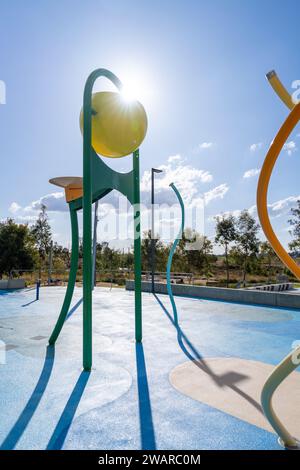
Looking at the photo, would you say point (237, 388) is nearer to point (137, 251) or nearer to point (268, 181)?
point (268, 181)

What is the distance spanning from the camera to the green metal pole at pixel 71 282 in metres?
6.79

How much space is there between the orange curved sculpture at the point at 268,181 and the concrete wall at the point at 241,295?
402 inches

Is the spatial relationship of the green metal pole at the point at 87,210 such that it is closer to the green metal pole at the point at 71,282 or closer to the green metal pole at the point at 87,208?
the green metal pole at the point at 87,208

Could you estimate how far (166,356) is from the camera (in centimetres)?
604

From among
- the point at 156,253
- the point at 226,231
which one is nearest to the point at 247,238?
the point at 226,231

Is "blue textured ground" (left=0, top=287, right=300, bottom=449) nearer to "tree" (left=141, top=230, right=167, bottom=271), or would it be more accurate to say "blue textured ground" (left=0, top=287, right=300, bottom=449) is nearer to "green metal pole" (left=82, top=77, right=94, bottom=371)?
"green metal pole" (left=82, top=77, right=94, bottom=371)

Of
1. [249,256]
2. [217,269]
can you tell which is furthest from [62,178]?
[217,269]

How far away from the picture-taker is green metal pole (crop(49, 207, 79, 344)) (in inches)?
267

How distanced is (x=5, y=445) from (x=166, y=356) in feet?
11.5

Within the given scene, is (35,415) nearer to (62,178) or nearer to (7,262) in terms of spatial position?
(62,178)

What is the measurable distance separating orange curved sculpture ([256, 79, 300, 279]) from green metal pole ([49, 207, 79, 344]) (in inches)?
184

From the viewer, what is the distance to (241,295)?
→ 13953mm

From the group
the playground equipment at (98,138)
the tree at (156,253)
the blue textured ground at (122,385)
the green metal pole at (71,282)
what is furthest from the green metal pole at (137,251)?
the tree at (156,253)

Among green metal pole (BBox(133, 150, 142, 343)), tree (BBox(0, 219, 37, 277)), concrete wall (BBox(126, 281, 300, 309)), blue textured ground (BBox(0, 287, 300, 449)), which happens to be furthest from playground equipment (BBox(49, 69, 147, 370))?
tree (BBox(0, 219, 37, 277))
